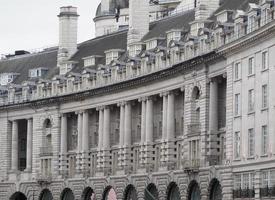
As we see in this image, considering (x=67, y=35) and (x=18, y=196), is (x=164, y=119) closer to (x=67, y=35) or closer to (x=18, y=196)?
(x=67, y=35)

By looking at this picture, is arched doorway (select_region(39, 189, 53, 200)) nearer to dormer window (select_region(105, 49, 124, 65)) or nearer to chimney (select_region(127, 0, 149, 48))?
dormer window (select_region(105, 49, 124, 65))

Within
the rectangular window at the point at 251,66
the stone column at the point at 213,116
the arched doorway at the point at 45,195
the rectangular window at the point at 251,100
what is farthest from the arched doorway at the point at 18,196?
the rectangular window at the point at 251,66

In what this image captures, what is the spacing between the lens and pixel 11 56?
180750 mm

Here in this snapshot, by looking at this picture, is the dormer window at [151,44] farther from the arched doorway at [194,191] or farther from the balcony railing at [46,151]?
the balcony railing at [46,151]

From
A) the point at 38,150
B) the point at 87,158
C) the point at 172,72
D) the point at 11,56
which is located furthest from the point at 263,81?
the point at 11,56

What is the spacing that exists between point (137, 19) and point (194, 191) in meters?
27.1

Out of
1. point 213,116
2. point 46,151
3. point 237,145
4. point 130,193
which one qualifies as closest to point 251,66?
point 237,145

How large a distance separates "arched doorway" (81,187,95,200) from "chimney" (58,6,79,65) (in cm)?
1798

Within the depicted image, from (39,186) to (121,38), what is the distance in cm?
1801

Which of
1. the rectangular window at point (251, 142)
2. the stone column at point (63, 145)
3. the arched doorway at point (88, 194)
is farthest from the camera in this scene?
the stone column at point (63, 145)

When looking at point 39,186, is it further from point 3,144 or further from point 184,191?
point 184,191

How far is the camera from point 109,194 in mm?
145000

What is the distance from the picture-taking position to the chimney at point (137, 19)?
145875 millimetres

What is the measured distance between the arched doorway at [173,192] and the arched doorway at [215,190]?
884 cm
